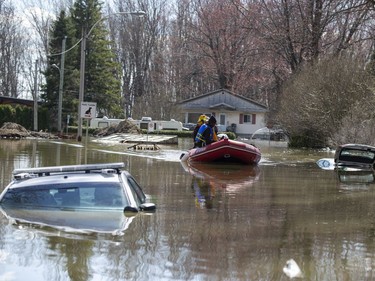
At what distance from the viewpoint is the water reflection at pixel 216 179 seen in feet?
41.4

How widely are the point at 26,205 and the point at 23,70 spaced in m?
74.9

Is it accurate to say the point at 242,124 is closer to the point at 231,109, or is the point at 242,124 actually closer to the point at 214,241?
the point at 231,109

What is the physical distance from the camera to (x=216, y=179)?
16.3 m

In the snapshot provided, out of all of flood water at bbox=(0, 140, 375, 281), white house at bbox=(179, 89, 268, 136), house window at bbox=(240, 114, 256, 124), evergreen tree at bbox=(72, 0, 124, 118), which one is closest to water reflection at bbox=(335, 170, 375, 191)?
flood water at bbox=(0, 140, 375, 281)

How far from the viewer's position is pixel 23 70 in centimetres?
8094

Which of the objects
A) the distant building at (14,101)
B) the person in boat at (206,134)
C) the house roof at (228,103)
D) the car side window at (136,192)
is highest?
the house roof at (228,103)

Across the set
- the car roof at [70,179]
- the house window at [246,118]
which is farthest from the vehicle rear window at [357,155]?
the house window at [246,118]

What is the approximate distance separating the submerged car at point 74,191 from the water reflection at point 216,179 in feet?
8.00

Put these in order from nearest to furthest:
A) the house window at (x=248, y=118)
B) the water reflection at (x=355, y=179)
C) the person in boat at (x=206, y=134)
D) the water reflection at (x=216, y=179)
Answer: the water reflection at (x=216, y=179), the water reflection at (x=355, y=179), the person in boat at (x=206, y=134), the house window at (x=248, y=118)

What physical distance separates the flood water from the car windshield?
1.03 ft

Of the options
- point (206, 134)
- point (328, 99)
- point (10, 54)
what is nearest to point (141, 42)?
point (10, 54)

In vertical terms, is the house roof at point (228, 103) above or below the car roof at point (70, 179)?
above

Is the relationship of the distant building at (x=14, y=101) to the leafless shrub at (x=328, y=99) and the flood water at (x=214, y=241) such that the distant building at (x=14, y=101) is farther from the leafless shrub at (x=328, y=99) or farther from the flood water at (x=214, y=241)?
the flood water at (x=214, y=241)

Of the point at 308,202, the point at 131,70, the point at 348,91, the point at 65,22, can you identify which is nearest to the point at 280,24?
the point at 348,91
